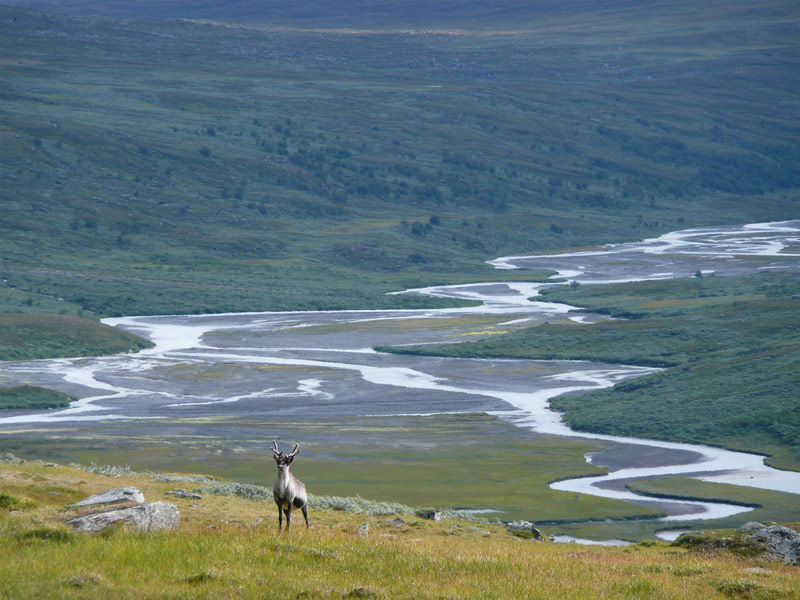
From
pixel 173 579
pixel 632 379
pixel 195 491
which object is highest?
pixel 173 579

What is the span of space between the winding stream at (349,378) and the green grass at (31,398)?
1.32 m

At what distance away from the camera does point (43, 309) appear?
4894 inches

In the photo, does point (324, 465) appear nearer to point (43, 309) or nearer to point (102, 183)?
point (43, 309)

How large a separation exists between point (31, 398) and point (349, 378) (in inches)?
961

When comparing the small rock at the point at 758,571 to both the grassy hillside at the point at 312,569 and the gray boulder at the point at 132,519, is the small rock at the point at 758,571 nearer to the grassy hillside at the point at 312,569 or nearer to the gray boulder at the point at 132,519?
the grassy hillside at the point at 312,569

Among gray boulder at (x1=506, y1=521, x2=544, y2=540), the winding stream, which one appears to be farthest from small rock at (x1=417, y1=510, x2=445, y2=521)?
the winding stream

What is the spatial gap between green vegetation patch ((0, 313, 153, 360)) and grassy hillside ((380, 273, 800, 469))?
27.1 metres

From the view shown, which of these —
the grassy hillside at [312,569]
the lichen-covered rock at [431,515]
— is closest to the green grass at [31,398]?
the lichen-covered rock at [431,515]

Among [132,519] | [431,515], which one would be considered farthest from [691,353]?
[132,519]

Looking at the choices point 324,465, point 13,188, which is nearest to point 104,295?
point 13,188

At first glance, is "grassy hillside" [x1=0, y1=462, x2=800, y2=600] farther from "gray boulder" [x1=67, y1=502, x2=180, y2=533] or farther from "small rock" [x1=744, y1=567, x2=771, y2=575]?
"gray boulder" [x1=67, y1=502, x2=180, y2=533]

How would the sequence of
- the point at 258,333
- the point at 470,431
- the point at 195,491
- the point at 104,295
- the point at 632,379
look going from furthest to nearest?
the point at 104,295
the point at 258,333
the point at 632,379
the point at 470,431
the point at 195,491

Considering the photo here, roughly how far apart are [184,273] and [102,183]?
48.0 m

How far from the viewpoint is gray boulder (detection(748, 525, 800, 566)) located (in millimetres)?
20609
